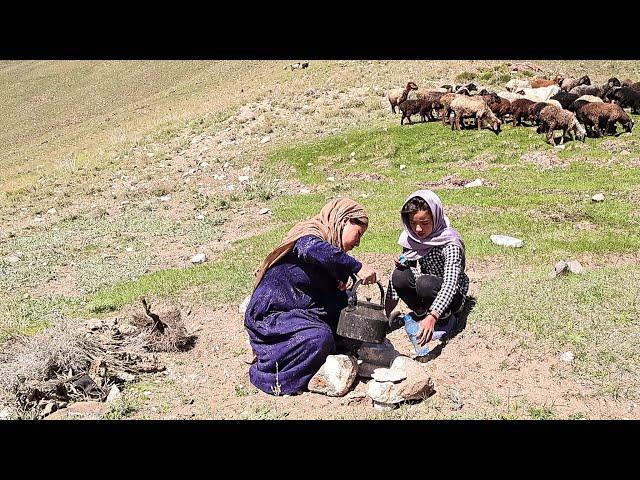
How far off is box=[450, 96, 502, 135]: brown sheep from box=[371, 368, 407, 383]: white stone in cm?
1144

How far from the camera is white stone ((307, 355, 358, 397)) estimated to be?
4176mm

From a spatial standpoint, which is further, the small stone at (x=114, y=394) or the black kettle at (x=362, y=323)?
the small stone at (x=114, y=394)

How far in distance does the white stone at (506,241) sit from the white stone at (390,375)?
3495 mm

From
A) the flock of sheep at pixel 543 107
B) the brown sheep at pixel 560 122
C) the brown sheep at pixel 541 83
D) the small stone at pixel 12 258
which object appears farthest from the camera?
the brown sheep at pixel 541 83

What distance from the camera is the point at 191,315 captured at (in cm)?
618

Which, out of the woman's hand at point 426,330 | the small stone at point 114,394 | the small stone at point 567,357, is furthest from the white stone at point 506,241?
the small stone at point 114,394

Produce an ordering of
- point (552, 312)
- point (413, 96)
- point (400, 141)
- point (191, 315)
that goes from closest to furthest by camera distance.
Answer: point (552, 312) < point (191, 315) < point (400, 141) < point (413, 96)

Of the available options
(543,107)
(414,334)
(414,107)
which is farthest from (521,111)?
(414,334)

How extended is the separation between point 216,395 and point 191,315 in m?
1.82

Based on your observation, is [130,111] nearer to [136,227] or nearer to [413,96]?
[413,96]

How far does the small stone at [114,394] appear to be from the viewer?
443cm

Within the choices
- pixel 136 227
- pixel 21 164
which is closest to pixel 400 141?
pixel 136 227

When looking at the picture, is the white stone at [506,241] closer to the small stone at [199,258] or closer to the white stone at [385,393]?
the white stone at [385,393]

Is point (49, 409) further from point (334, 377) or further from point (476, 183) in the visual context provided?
point (476, 183)
